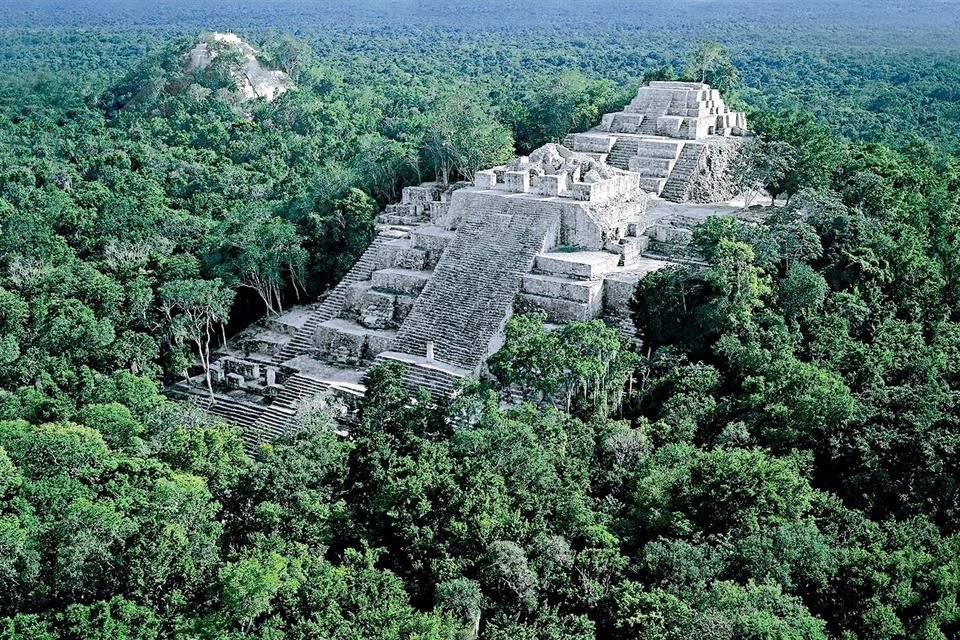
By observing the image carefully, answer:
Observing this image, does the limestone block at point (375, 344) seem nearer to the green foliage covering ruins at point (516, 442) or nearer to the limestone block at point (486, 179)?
the green foliage covering ruins at point (516, 442)

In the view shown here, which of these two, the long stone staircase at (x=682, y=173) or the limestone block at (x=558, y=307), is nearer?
the limestone block at (x=558, y=307)

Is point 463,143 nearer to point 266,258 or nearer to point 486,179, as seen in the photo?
point 486,179

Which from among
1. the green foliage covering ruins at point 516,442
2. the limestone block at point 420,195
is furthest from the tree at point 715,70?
the limestone block at point 420,195

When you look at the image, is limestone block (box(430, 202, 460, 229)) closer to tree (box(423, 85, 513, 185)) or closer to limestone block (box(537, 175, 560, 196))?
limestone block (box(537, 175, 560, 196))

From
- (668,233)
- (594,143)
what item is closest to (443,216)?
(668,233)

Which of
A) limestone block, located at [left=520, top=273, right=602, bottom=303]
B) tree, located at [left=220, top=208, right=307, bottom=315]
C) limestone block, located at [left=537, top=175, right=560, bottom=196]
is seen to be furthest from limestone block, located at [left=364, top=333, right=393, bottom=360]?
limestone block, located at [left=537, top=175, right=560, bottom=196]

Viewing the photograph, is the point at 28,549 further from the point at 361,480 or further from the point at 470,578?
the point at 470,578
